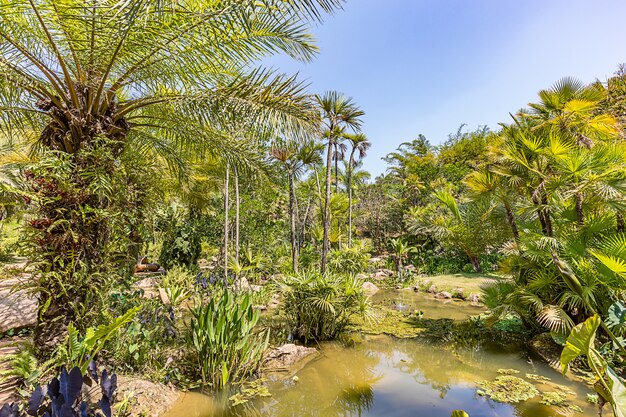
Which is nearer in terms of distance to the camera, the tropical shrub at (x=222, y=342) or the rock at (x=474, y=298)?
the tropical shrub at (x=222, y=342)

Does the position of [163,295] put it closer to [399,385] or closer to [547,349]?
[399,385]

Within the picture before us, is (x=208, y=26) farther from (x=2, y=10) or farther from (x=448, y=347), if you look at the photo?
(x=448, y=347)

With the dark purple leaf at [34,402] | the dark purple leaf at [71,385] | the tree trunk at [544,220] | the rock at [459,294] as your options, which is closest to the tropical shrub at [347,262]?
the rock at [459,294]

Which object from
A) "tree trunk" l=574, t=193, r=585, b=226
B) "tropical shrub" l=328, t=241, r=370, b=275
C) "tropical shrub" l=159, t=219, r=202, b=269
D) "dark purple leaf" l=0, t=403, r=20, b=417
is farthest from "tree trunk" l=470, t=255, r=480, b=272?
"dark purple leaf" l=0, t=403, r=20, b=417

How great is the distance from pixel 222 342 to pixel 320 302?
195 cm

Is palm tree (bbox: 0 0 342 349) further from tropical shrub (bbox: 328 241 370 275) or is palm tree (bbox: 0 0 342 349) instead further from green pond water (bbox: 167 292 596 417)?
tropical shrub (bbox: 328 241 370 275)

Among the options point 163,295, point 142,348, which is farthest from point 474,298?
point 142,348

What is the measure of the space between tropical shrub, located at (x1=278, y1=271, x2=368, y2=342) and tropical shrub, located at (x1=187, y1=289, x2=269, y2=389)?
4.76 ft

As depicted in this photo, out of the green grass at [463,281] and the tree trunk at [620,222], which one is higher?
the tree trunk at [620,222]

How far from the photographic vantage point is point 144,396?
10.9 feet

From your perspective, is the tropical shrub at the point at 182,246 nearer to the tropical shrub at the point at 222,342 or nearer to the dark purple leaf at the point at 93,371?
the tropical shrub at the point at 222,342

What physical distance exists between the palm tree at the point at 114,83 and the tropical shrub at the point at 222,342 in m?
1.29

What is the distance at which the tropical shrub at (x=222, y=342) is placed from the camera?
376cm

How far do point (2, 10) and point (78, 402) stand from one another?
12.9ft
